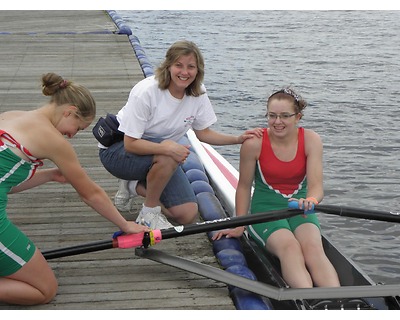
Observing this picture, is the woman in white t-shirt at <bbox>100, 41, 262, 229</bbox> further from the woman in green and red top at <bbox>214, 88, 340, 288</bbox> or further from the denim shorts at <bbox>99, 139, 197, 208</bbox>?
the woman in green and red top at <bbox>214, 88, 340, 288</bbox>

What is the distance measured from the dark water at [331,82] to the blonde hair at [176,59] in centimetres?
254

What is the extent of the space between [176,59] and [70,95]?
906mm

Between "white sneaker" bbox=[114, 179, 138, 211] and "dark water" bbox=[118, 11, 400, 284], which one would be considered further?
"dark water" bbox=[118, 11, 400, 284]

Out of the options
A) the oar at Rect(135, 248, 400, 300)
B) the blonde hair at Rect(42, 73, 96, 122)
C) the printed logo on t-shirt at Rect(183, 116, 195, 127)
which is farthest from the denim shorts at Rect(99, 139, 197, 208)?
the oar at Rect(135, 248, 400, 300)

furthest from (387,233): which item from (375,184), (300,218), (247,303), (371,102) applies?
(371,102)

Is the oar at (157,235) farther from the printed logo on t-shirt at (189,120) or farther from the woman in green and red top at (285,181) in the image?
the printed logo on t-shirt at (189,120)

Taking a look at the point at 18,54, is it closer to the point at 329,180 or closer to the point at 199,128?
the point at 329,180

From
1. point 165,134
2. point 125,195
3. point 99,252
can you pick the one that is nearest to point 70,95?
point 165,134

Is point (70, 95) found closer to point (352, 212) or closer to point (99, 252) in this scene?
point (99, 252)

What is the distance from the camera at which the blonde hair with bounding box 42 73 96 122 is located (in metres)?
4.09

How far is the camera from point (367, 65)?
620 inches

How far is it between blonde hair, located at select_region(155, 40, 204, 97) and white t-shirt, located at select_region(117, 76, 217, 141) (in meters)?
0.04

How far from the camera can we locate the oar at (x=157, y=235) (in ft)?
14.4

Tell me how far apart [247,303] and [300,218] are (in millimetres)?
840
